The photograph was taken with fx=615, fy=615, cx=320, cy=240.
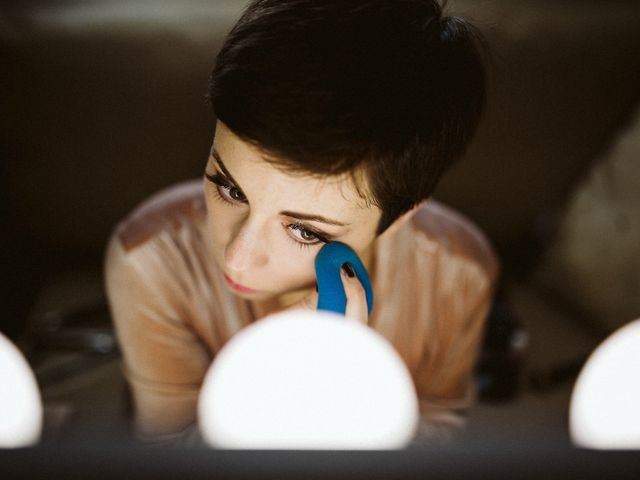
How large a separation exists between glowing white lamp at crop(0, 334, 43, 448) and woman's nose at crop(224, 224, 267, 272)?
0.19m

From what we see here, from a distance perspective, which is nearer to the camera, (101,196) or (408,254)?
(408,254)

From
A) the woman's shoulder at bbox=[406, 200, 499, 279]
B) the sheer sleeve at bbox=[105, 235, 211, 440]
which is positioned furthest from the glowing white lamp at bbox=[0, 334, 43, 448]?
the woman's shoulder at bbox=[406, 200, 499, 279]

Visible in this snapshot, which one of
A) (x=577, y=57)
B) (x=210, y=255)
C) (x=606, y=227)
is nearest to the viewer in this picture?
(x=210, y=255)

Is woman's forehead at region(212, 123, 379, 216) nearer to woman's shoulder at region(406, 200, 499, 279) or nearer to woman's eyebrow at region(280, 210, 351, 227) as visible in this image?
woman's eyebrow at region(280, 210, 351, 227)

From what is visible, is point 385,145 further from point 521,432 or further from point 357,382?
point 521,432

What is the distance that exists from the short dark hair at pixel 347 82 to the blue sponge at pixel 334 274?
0.23 ft

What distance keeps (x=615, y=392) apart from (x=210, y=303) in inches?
17.0

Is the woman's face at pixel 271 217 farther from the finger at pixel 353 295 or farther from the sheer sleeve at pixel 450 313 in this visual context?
the sheer sleeve at pixel 450 313

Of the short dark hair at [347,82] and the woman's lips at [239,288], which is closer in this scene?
the short dark hair at [347,82]

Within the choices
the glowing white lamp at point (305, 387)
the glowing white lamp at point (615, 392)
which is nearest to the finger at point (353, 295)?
the glowing white lamp at point (305, 387)

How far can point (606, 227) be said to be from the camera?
3.33ft

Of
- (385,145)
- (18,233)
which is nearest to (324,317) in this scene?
(385,145)

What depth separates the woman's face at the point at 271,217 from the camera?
48 centimetres

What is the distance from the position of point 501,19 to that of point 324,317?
532mm
